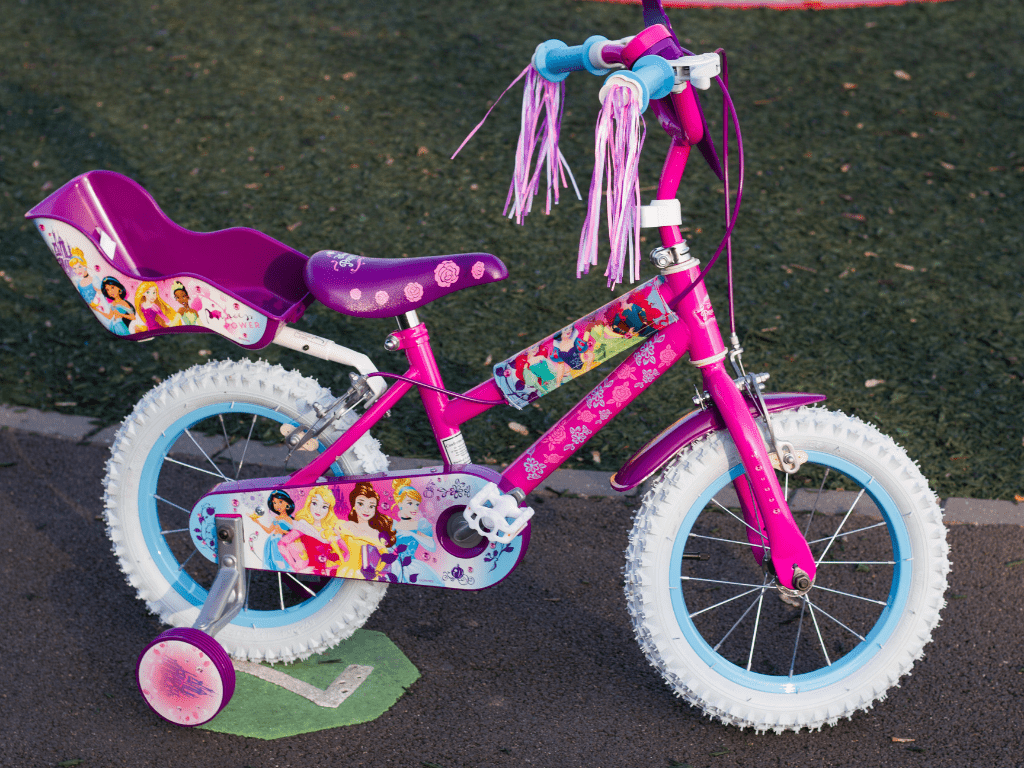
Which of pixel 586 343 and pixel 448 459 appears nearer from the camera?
pixel 586 343

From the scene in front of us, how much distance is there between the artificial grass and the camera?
4.89 meters

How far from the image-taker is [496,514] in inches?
115

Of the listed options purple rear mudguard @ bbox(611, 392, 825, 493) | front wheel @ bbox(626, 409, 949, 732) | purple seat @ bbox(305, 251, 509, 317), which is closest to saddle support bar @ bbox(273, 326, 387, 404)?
purple seat @ bbox(305, 251, 509, 317)

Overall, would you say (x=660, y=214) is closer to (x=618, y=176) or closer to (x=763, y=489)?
(x=618, y=176)

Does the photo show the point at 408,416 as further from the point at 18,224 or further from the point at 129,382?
the point at 18,224

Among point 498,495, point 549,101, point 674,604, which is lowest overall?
point 674,604

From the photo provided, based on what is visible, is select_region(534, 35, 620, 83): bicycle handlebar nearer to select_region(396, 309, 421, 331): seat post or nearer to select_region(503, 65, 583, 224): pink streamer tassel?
select_region(503, 65, 583, 224): pink streamer tassel

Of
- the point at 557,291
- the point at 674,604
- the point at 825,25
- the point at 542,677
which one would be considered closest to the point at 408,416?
the point at 557,291

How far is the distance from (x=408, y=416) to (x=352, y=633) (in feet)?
4.92

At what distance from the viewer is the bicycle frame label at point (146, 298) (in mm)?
2928

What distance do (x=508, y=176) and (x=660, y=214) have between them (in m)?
4.29

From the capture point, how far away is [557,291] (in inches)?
222

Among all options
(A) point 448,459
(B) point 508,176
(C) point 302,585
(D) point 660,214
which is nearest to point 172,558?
(C) point 302,585

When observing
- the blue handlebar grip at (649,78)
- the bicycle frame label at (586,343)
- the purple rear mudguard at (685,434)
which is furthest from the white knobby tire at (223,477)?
the blue handlebar grip at (649,78)
